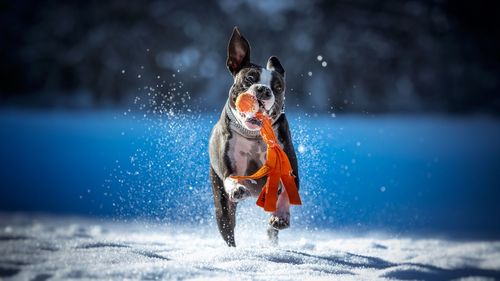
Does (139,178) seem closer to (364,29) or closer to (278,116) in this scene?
(278,116)

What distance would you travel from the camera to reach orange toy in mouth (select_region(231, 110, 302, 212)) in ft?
9.25

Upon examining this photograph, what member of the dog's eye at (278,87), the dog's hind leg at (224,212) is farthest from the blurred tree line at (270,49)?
the dog's eye at (278,87)

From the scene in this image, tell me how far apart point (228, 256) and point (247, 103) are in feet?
2.79

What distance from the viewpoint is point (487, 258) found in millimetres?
3746

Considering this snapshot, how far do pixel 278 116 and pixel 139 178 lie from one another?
1.17 m

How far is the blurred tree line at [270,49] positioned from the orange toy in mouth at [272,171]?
13873 millimetres

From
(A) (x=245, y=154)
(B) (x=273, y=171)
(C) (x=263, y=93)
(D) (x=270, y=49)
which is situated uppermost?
(D) (x=270, y=49)

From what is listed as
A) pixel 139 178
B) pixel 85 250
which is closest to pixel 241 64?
pixel 139 178

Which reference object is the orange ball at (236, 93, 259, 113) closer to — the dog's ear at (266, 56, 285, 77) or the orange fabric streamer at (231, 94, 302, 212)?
the orange fabric streamer at (231, 94, 302, 212)

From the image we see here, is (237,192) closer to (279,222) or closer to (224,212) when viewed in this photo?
(279,222)

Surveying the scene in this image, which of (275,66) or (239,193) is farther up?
(275,66)

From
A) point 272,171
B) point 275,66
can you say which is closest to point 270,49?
point 275,66

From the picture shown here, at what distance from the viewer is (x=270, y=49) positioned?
19109mm

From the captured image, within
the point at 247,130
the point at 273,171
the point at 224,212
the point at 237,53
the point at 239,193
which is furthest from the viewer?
the point at 224,212
